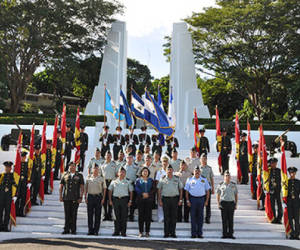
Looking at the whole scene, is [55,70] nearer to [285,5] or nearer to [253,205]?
[285,5]

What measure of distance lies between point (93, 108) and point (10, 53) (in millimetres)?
5975

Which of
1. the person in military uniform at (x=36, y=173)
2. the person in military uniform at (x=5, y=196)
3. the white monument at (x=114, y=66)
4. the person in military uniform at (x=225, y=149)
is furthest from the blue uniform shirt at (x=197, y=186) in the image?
the white monument at (x=114, y=66)

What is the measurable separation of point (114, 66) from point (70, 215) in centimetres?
1684

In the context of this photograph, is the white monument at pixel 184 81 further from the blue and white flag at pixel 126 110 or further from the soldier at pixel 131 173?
the soldier at pixel 131 173

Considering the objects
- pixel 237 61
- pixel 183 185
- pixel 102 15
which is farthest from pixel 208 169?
pixel 102 15

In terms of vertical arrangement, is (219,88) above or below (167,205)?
above

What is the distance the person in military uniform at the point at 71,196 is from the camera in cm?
619

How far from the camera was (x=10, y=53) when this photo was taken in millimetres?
20000

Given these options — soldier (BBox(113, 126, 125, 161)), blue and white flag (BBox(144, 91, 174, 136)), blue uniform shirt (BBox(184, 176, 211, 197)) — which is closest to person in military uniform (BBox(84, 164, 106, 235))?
blue uniform shirt (BBox(184, 176, 211, 197))

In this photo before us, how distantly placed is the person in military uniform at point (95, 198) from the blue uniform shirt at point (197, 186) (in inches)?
65.6

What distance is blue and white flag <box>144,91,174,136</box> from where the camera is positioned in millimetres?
10172

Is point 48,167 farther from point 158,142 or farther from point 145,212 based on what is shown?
point 158,142

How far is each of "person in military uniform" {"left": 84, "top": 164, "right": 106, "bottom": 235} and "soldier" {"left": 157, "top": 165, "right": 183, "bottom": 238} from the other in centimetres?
114

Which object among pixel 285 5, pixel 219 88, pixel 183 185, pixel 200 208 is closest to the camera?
pixel 200 208
